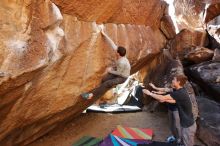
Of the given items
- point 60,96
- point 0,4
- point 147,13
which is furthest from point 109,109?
point 0,4

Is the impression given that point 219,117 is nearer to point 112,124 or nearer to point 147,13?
point 112,124

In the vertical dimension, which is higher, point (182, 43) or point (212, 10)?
point (212, 10)

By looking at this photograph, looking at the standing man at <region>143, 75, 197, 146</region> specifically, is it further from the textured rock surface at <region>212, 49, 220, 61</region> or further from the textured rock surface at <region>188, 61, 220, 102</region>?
the textured rock surface at <region>212, 49, 220, 61</region>

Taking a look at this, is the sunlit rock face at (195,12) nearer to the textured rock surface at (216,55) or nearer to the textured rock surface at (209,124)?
the textured rock surface at (216,55)

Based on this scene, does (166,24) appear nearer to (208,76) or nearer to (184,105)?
(208,76)

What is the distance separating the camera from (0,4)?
13.6ft

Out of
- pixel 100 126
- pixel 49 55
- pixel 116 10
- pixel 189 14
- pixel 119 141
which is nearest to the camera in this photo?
pixel 49 55

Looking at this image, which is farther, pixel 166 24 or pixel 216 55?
pixel 166 24

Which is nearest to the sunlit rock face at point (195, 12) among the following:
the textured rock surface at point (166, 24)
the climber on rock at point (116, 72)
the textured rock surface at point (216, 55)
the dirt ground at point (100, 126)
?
the textured rock surface at point (166, 24)

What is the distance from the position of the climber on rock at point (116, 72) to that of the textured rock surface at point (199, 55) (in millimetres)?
5205

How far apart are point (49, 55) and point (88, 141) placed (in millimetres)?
3392

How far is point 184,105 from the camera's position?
20.2 feet

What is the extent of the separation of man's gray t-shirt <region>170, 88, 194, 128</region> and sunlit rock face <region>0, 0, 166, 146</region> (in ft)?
6.84

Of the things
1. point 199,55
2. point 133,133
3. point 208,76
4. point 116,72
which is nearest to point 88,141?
point 133,133
